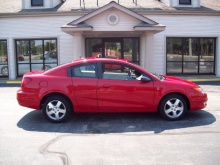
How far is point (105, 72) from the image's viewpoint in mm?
6410

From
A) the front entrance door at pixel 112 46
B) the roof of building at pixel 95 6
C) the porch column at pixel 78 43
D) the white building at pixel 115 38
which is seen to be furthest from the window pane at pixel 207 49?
the porch column at pixel 78 43

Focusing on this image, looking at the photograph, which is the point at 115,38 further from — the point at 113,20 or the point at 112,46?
the point at 113,20

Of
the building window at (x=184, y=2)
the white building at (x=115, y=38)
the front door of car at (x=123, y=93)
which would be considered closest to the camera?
the front door of car at (x=123, y=93)

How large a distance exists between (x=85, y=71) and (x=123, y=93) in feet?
3.62

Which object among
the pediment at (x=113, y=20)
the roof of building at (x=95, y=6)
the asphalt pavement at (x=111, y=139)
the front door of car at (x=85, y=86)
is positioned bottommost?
the asphalt pavement at (x=111, y=139)

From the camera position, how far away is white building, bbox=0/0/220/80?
15.4 m

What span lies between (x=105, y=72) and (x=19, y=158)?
9.67ft

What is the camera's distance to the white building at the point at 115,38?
1539 centimetres

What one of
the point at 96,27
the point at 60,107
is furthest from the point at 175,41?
the point at 60,107

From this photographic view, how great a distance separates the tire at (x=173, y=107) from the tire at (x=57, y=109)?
7.71 feet

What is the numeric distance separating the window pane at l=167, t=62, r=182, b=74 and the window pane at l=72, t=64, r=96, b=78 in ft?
34.6

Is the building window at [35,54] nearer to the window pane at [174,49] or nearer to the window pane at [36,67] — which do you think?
the window pane at [36,67]

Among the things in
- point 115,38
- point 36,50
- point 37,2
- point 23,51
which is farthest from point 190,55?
point 23,51

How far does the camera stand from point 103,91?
6.25 metres
